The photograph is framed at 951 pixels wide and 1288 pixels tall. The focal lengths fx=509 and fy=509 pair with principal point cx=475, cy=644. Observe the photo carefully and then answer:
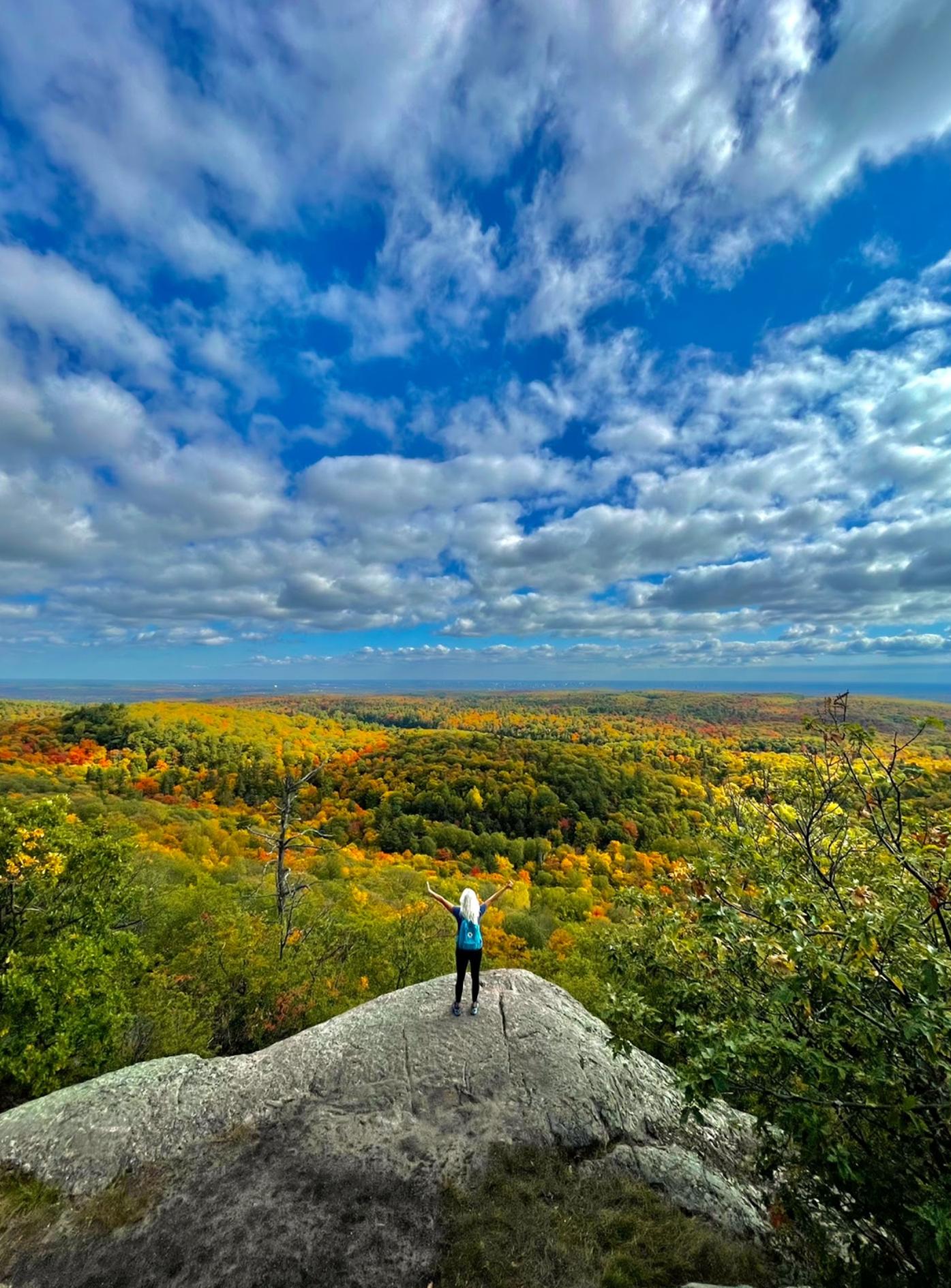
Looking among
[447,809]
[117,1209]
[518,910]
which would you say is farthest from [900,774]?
[447,809]

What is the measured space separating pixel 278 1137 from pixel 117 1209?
9.26 feet

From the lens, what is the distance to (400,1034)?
14.1 meters

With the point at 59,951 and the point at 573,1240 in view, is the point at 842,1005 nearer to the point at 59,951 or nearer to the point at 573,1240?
the point at 573,1240

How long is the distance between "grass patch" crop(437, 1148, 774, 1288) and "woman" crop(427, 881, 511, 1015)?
401 centimetres

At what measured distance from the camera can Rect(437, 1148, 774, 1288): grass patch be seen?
8.41 metres

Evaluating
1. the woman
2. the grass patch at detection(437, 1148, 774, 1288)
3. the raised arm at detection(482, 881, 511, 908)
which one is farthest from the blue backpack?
the grass patch at detection(437, 1148, 774, 1288)

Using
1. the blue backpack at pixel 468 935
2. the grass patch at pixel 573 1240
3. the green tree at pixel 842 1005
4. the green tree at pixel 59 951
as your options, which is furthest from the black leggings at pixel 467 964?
the green tree at pixel 59 951

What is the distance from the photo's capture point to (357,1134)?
11.0m

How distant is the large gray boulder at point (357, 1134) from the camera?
29.0 feet

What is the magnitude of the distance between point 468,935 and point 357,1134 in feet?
14.6

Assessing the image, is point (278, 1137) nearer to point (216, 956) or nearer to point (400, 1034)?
point (400, 1034)

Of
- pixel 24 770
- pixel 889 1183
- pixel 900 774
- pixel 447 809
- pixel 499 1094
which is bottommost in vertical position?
pixel 447 809

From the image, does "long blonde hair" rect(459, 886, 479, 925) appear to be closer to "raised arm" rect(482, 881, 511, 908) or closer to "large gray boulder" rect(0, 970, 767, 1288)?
"raised arm" rect(482, 881, 511, 908)

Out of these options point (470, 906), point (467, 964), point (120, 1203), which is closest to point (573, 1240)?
point (470, 906)
